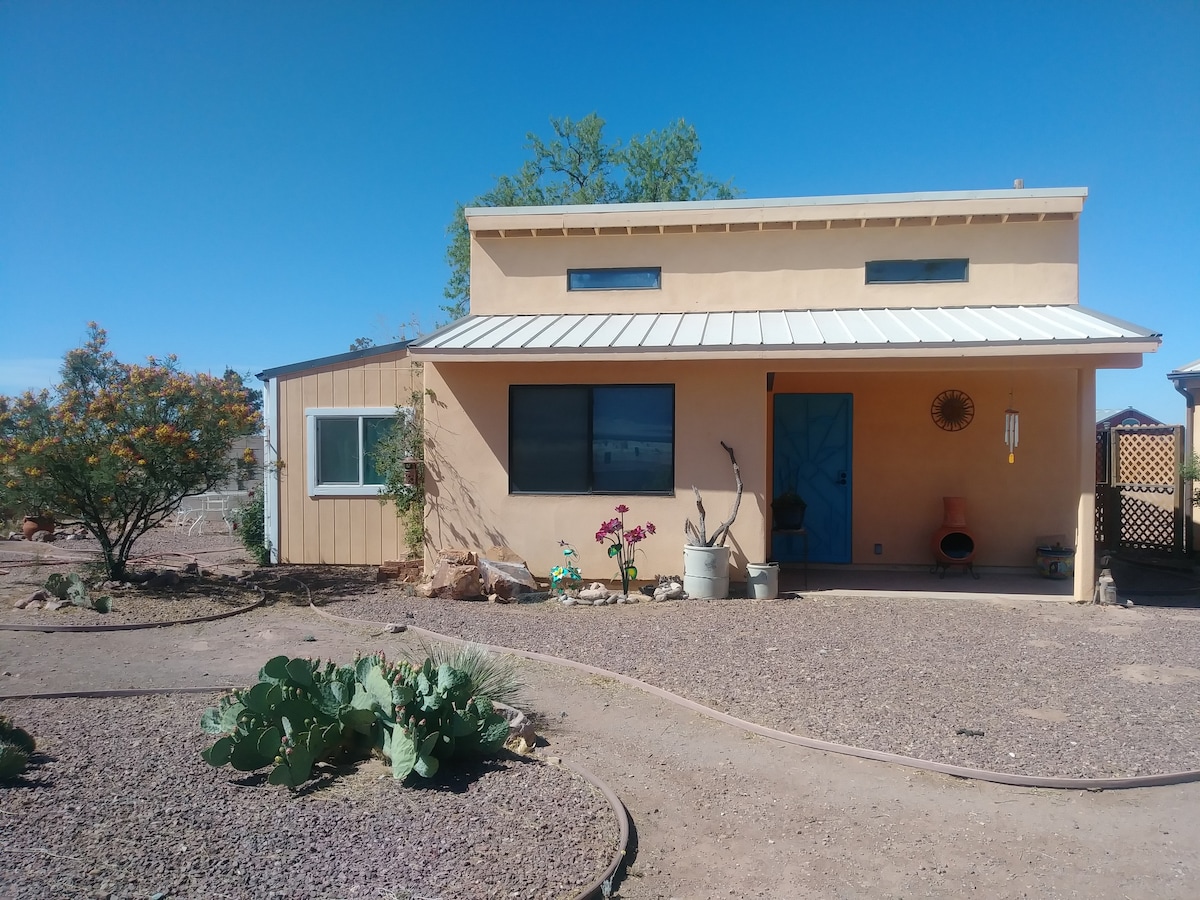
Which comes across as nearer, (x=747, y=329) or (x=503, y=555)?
(x=747, y=329)

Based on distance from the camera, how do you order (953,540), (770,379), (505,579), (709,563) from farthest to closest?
(953,540) → (770,379) → (505,579) → (709,563)

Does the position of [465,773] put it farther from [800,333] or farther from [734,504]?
[800,333]

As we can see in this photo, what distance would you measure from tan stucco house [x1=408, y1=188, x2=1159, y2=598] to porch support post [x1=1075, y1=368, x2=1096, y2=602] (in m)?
0.02

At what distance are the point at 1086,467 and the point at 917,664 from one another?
3.84 m

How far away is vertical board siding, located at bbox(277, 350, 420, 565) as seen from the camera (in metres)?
11.7

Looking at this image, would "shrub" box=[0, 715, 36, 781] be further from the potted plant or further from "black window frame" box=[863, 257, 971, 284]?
"black window frame" box=[863, 257, 971, 284]

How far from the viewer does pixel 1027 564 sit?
11.0 metres

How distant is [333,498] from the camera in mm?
11828

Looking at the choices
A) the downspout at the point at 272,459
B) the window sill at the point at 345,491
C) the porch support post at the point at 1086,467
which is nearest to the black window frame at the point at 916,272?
the porch support post at the point at 1086,467

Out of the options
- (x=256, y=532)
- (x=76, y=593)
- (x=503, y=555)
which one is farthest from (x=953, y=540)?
(x=76, y=593)

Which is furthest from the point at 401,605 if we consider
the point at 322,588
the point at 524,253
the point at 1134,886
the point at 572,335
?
the point at 1134,886

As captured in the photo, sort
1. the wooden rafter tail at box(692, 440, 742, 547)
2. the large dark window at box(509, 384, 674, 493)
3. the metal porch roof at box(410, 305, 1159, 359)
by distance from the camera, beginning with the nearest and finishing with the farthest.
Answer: the metal porch roof at box(410, 305, 1159, 359)
the wooden rafter tail at box(692, 440, 742, 547)
the large dark window at box(509, 384, 674, 493)

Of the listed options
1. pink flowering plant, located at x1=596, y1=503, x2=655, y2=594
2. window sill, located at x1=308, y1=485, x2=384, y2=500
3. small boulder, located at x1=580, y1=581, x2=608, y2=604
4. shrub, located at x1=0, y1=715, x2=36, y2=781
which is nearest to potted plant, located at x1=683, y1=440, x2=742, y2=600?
pink flowering plant, located at x1=596, y1=503, x2=655, y2=594

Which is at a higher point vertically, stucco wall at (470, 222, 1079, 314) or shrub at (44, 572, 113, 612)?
stucco wall at (470, 222, 1079, 314)
